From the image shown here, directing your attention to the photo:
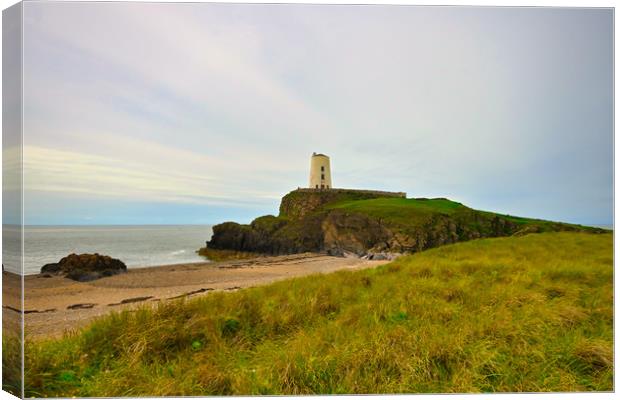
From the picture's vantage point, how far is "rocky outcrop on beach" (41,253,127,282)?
11.8 m

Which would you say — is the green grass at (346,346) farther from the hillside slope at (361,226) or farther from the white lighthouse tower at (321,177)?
the white lighthouse tower at (321,177)

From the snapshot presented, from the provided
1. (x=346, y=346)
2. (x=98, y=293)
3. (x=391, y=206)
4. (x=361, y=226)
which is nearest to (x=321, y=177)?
(x=361, y=226)

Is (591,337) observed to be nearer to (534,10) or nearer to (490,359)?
(490,359)

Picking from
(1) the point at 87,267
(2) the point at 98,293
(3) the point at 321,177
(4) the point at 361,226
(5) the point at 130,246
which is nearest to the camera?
(2) the point at 98,293

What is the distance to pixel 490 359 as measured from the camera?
3.09 metres

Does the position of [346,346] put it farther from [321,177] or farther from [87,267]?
[321,177]

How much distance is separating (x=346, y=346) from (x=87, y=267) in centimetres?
1407

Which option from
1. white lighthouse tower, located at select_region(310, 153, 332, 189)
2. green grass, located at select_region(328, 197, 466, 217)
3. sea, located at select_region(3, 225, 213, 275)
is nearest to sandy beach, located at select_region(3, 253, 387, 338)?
sea, located at select_region(3, 225, 213, 275)

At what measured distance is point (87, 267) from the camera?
42.9 feet

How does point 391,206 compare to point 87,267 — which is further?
point 391,206

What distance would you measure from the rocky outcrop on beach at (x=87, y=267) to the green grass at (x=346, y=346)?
10179 millimetres

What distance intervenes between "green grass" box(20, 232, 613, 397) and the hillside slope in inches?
162

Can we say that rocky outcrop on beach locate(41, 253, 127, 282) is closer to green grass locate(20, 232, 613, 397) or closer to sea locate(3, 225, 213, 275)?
sea locate(3, 225, 213, 275)

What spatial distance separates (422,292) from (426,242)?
9.17m
